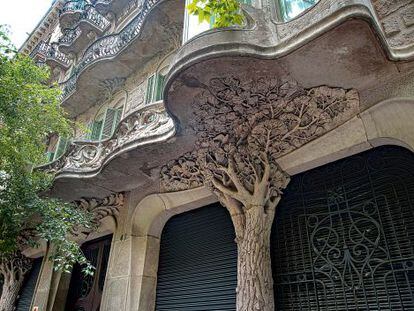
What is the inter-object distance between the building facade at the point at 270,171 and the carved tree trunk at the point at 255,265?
0.02 metres

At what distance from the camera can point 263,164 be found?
4551mm

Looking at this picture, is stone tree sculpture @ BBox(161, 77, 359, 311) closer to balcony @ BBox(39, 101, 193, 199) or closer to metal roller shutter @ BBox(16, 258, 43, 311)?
balcony @ BBox(39, 101, 193, 199)

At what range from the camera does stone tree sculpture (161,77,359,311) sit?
3.85 meters

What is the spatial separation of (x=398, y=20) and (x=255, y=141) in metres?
2.27

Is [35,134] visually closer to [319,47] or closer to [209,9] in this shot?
[209,9]

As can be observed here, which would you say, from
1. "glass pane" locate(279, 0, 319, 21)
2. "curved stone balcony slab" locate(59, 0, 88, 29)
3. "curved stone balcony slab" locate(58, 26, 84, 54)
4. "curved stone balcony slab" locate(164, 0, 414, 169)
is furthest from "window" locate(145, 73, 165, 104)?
"curved stone balcony slab" locate(59, 0, 88, 29)

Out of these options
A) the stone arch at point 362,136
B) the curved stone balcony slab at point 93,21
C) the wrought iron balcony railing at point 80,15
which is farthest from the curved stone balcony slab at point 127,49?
the stone arch at point 362,136

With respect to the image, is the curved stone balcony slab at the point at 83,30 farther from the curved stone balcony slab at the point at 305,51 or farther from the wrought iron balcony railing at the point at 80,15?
the curved stone balcony slab at the point at 305,51

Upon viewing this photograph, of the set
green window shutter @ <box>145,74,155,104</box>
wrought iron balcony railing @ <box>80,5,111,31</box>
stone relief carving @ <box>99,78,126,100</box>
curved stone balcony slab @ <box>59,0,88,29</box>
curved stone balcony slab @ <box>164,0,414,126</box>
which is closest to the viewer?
curved stone balcony slab @ <box>164,0,414,126</box>

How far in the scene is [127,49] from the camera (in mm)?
8266

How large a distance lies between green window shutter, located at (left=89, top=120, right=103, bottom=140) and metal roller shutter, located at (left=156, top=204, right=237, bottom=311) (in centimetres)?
395

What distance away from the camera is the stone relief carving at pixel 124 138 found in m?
5.09

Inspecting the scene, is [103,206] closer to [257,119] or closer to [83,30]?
[257,119]

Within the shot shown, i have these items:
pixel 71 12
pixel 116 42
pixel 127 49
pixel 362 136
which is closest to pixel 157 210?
pixel 362 136
